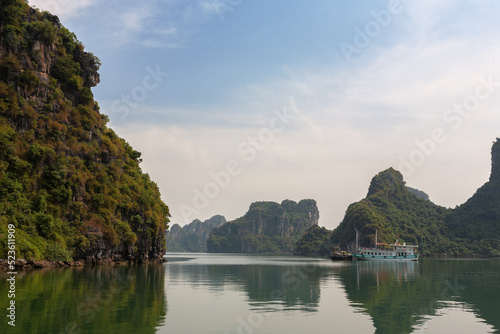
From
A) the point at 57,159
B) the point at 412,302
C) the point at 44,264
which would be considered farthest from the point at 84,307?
the point at 57,159

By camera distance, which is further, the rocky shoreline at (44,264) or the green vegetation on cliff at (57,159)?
the green vegetation on cliff at (57,159)

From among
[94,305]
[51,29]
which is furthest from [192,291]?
[51,29]

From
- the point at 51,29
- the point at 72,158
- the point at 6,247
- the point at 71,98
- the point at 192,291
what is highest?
the point at 51,29

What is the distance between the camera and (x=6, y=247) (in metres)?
44.1

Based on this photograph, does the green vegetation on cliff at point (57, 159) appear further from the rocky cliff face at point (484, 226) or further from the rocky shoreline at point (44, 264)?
the rocky cliff face at point (484, 226)

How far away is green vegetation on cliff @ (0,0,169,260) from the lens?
53.4m

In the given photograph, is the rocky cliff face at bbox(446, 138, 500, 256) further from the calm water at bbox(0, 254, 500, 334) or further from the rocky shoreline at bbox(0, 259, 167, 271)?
the calm water at bbox(0, 254, 500, 334)

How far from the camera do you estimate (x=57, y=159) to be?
196ft

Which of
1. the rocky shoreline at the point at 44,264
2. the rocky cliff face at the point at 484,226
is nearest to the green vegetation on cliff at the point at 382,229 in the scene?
the rocky cliff face at the point at 484,226

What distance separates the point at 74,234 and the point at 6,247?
15.3 metres

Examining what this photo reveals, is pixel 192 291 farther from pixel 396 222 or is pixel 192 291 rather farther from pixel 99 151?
pixel 396 222

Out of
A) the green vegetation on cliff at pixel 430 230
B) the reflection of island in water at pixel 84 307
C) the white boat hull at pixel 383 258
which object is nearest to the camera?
the reflection of island in water at pixel 84 307

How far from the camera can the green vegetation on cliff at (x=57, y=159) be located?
175ft

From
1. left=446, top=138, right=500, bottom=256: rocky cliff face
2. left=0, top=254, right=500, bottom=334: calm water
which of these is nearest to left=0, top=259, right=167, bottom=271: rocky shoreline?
left=0, top=254, right=500, bottom=334: calm water
